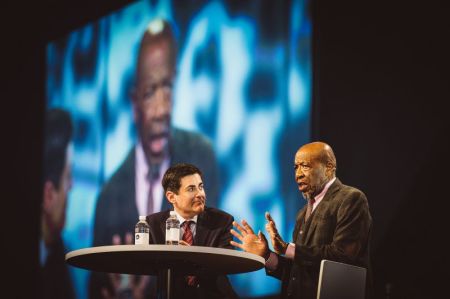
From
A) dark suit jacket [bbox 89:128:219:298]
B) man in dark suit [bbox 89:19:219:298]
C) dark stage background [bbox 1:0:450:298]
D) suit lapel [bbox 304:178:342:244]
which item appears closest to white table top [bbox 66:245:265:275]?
suit lapel [bbox 304:178:342:244]

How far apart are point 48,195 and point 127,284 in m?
1.75

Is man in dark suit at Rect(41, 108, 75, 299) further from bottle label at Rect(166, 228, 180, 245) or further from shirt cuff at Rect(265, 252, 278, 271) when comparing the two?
bottle label at Rect(166, 228, 180, 245)

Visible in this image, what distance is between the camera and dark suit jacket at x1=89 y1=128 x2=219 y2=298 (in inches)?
213

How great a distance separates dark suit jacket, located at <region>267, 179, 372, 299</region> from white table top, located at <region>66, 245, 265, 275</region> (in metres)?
0.41

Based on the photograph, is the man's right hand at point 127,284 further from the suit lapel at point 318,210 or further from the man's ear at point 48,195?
the suit lapel at point 318,210

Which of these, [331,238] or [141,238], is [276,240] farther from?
[141,238]

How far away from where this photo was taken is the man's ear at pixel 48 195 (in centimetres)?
702

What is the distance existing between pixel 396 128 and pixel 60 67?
153 inches

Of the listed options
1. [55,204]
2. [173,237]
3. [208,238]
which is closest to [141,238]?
[173,237]

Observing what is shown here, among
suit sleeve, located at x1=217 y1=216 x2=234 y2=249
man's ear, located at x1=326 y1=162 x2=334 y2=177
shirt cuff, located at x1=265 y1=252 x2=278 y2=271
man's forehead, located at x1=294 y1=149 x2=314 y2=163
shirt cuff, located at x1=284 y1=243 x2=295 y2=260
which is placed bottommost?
shirt cuff, located at x1=265 y1=252 x2=278 y2=271

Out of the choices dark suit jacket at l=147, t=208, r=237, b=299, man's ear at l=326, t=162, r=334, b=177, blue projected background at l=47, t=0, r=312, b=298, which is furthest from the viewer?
blue projected background at l=47, t=0, r=312, b=298

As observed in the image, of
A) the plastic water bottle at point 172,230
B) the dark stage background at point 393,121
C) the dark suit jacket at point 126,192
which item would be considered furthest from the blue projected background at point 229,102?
the plastic water bottle at point 172,230

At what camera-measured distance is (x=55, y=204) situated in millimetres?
6934

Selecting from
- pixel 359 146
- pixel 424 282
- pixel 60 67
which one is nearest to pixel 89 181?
pixel 60 67
